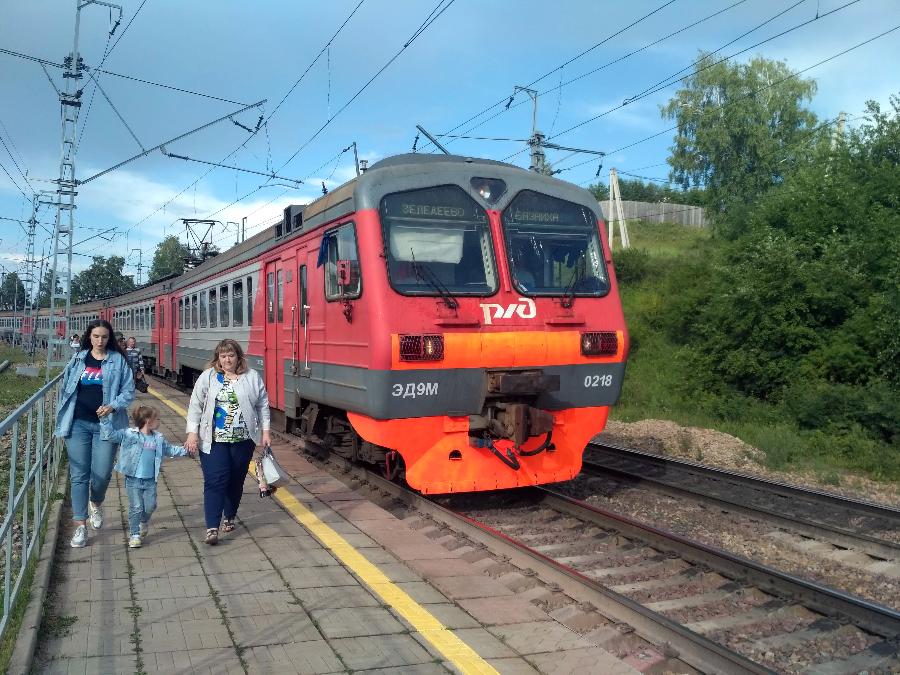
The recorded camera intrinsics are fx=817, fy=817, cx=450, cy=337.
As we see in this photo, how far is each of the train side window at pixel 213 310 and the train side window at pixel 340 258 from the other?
757 cm

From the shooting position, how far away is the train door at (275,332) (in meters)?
10.8

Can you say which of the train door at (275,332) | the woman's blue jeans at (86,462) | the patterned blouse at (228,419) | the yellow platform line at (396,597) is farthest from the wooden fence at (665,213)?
the woman's blue jeans at (86,462)

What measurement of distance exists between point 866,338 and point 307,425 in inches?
406

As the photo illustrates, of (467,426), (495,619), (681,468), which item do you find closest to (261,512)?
(467,426)

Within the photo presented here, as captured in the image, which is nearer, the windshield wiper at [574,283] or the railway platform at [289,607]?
the railway platform at [289,607]

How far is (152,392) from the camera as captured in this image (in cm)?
2091

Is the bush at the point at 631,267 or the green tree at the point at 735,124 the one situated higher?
the green tree at the point at 735,124

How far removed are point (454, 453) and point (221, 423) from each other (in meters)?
2.29

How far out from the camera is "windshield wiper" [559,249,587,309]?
8180 mm

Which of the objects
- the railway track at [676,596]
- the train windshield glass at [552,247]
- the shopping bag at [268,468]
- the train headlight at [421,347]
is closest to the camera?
the railway track at [676,596]

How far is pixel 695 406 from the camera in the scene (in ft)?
57.9

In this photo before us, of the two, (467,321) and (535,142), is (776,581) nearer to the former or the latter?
(467,321)

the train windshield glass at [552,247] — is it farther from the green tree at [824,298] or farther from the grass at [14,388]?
the grass at [14,388]

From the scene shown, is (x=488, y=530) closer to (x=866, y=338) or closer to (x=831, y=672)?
(x=831, y=672)
